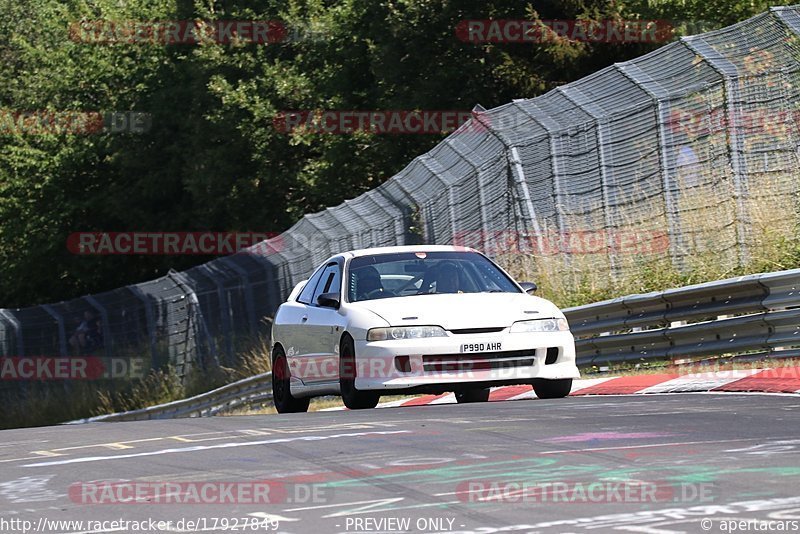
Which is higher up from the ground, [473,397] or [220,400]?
[473,397]

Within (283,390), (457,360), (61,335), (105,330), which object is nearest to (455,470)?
(457,360)

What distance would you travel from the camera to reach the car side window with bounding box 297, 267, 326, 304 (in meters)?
15.0

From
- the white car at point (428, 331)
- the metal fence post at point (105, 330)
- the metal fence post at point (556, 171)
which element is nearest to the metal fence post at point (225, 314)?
the metal fence post at point (105, 330)

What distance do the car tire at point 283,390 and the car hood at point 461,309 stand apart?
2.07 m

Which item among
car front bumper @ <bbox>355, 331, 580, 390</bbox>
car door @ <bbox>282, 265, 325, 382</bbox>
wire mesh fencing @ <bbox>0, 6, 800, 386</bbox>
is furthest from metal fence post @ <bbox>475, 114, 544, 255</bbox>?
car front bumper @ <bbox>355, 331, 580, 390</bbox>

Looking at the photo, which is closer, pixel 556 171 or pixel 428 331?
pixel 428 331

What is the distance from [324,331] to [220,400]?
426 inches

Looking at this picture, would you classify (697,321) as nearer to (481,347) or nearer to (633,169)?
(633,169)

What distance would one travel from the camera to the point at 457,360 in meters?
12.6

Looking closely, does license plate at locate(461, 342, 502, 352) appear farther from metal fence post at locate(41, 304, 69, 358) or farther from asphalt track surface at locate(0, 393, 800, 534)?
metal fence post at locate(41, 304, 69, 358)

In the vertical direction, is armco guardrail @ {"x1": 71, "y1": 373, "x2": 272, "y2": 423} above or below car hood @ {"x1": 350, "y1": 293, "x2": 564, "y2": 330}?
below

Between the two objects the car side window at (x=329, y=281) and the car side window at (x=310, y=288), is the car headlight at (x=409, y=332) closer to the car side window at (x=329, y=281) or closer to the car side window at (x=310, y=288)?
the car side window at (x=329, y=281)

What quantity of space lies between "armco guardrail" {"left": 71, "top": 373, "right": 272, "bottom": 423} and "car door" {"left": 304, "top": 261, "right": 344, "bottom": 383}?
716 centimetres

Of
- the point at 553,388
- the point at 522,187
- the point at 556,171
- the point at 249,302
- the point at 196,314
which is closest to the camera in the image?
the point at 553,388
